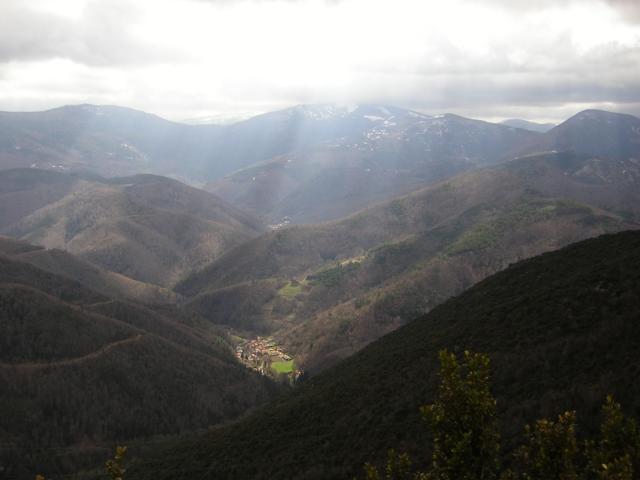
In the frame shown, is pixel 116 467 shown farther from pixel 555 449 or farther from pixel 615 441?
pixel 615 441

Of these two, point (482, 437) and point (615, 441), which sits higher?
point (615, 441)

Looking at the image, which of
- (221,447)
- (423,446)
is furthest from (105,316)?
(423,446)

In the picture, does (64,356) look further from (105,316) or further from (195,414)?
(195,414)

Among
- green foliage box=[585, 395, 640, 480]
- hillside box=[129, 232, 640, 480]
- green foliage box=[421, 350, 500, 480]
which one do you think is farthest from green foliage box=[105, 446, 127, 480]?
hillside box=[129, 232, 640, 480]

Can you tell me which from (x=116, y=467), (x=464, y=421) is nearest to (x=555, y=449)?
(x=464, y=421)

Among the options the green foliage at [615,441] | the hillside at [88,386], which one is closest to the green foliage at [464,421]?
the green foliage at [615,441]

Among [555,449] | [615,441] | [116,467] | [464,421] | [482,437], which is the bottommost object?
[116,467]
